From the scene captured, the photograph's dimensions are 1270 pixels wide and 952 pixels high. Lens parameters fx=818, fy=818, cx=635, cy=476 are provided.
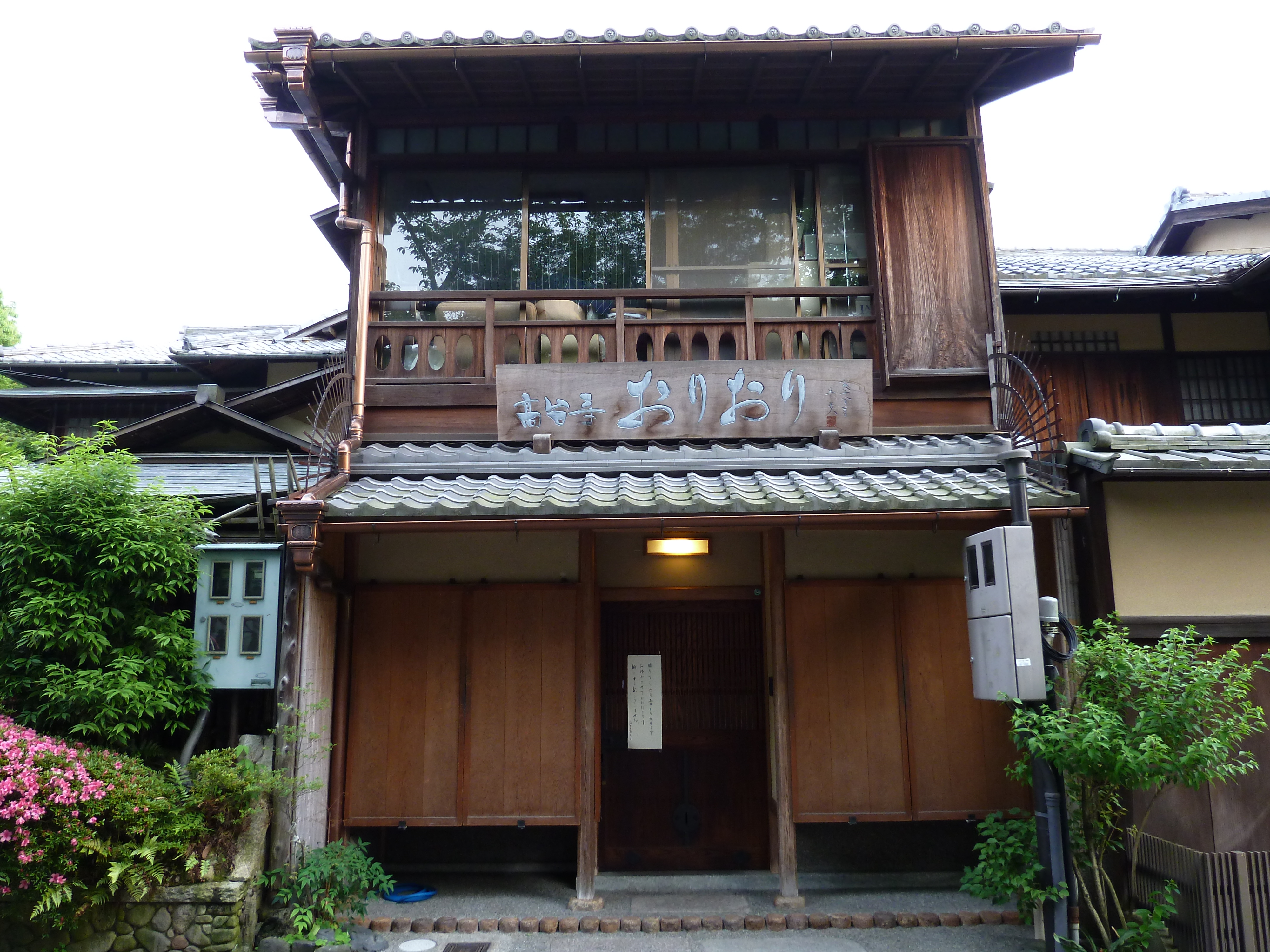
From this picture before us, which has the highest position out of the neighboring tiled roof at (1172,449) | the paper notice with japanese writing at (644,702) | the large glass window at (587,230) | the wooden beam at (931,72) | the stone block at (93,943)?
the wooden beam at (931,72)

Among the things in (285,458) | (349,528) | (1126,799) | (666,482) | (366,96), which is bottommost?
(1126,799)

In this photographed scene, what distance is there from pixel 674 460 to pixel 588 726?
2790 millimetres

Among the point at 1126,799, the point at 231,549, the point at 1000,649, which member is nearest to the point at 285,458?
the point at 231,549

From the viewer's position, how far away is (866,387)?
8812mm

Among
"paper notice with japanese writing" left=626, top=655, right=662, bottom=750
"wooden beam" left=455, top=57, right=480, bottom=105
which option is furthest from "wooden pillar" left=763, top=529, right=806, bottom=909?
"wooden beam" left=455, top=57, right=480, bottom=105

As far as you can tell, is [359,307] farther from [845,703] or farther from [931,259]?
[845,703]

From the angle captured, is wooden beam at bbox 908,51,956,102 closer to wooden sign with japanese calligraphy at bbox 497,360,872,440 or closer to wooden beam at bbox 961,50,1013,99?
wooden beam at bbox 961,50,1013,99

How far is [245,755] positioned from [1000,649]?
6317mm

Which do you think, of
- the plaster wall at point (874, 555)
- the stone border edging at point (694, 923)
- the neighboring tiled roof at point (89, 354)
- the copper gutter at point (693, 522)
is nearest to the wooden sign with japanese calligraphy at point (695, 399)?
the plaster wall at point (874, 555)

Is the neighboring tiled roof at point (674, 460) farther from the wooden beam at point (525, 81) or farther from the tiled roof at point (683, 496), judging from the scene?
the wooden beam at point (525, 81)

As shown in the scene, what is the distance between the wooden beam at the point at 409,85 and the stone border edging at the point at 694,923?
8.70m

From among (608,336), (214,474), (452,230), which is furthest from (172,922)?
(452,230)

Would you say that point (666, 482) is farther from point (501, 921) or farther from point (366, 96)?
point (366, 96)

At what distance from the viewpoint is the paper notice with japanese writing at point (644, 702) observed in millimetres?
9156
